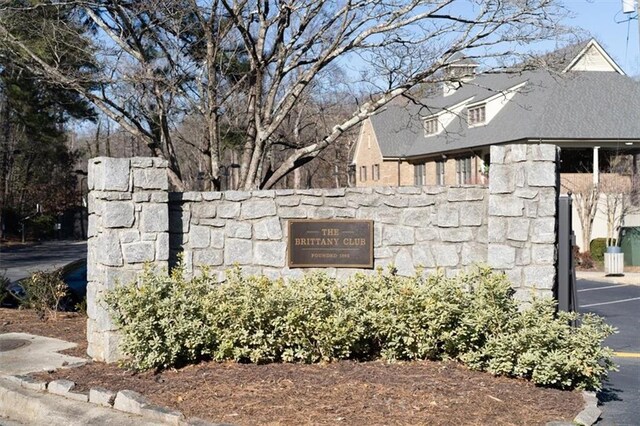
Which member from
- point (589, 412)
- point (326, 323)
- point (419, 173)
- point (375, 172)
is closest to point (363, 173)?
point (375, 172)

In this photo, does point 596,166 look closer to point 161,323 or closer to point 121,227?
point 121,227

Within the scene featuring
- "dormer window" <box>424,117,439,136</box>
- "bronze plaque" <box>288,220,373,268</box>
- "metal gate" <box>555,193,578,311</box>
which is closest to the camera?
"metal gate" <box>555,193,578,311</box>

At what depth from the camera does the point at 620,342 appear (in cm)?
1106

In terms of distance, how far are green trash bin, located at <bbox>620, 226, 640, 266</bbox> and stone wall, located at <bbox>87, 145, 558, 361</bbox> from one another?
65.4ft

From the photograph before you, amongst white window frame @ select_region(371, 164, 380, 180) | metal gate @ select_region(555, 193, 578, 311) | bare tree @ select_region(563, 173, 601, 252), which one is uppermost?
white window frame @ select_region(371, 164, 380, 180)

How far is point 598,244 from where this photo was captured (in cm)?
2606

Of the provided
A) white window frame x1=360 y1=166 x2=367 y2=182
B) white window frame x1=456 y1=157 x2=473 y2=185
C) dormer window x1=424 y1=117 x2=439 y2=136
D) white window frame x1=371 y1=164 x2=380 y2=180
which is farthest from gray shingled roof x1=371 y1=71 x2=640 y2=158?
white window frame x1=360 y1=166 x2=367 y2=182

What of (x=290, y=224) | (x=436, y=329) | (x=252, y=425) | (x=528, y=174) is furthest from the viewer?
(x=290, y=224)

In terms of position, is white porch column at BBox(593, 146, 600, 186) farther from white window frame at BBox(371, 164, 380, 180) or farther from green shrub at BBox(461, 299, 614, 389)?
green shrub at BBox(461, 299, 614, 389)

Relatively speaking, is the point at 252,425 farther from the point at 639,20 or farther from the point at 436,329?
the point at 639,20

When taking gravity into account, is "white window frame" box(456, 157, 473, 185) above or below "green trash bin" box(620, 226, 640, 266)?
above

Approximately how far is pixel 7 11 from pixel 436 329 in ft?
32.6

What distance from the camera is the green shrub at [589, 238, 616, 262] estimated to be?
25.8 metres

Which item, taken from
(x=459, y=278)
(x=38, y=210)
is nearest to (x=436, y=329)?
(x=459, y=278)
